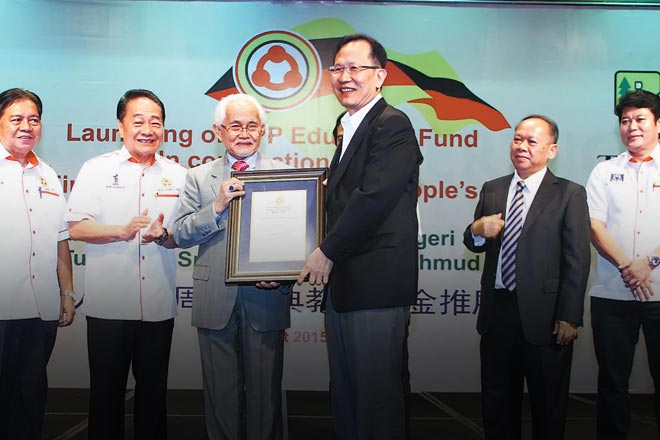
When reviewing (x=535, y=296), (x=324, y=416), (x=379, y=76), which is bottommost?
(x=324, y=416)

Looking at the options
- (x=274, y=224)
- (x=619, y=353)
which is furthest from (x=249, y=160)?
(x=619, y=353)

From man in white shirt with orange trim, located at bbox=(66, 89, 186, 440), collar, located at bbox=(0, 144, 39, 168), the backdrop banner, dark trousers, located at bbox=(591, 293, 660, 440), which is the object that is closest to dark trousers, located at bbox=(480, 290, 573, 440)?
dark trousers, located at bbox=(591, 293, 660, 440)

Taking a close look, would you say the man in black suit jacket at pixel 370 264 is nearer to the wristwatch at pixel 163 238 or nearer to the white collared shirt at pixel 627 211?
the wristwatch at pixel 163 238

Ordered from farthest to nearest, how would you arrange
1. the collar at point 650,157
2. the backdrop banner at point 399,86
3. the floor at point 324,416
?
the backdrop banner at point 399,86
the floor at point 324,416
the collar at point 650,157

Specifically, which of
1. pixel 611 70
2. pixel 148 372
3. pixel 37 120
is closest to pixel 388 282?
pixel 148 372

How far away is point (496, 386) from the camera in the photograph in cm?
317

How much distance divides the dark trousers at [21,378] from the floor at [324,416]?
688 millimetres

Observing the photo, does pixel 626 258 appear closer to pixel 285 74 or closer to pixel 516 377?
pixel 516 377

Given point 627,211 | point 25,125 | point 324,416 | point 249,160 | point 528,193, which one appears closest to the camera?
point 249,160

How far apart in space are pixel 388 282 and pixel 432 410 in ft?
8.09

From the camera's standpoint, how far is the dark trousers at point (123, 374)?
9.86ft

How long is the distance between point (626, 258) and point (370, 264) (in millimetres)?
1805

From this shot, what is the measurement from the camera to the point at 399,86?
502 centimetres

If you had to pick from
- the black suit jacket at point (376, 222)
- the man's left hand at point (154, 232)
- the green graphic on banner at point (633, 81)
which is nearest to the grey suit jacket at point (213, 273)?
the man's left hand at point (154, 232)
